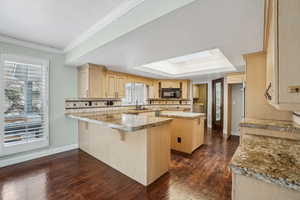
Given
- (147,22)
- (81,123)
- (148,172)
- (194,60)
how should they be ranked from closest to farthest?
(147,22), (148,172), (81,123), (194,60)

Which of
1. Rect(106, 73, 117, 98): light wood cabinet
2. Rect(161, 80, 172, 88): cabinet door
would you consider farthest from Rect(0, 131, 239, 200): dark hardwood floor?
Rect(161, 80, 172, 88): cabinet door

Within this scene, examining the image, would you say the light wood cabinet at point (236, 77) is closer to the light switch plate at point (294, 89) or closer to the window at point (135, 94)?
the window at point (135, 94)

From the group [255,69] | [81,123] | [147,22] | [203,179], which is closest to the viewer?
[147,22]

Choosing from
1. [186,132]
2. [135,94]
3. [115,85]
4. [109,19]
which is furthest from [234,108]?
[109,19]

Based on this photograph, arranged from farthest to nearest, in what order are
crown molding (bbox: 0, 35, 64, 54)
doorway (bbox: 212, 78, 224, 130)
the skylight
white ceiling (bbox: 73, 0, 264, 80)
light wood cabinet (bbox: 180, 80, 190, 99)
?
light wood cabinet (bbox: 180, 80, 190, 99)
doorway (bbox: 212, 78, 224, 130)
the skylight
crown molding (bbox: 0, 35, 64, 54)
white ceiling (bbox: 73, 0, 264, 80)

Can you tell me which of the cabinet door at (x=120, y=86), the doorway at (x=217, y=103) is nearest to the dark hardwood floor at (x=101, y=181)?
the cabinet door at (x=120, y=86)

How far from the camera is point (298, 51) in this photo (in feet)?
2.50

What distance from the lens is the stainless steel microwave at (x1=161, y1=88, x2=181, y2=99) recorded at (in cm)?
562

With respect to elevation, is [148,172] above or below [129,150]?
below

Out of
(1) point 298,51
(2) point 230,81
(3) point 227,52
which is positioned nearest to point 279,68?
(1) point 298,51

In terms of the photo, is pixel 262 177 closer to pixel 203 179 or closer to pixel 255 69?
pixel 203 179

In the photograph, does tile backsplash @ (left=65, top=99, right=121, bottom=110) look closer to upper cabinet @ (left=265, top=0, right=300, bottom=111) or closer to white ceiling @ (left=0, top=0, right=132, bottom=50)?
white ceiling @ (left=0, top=0, right=132, bottom=50)

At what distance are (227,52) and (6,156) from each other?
4686mm

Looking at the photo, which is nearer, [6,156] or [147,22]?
[147,22]
